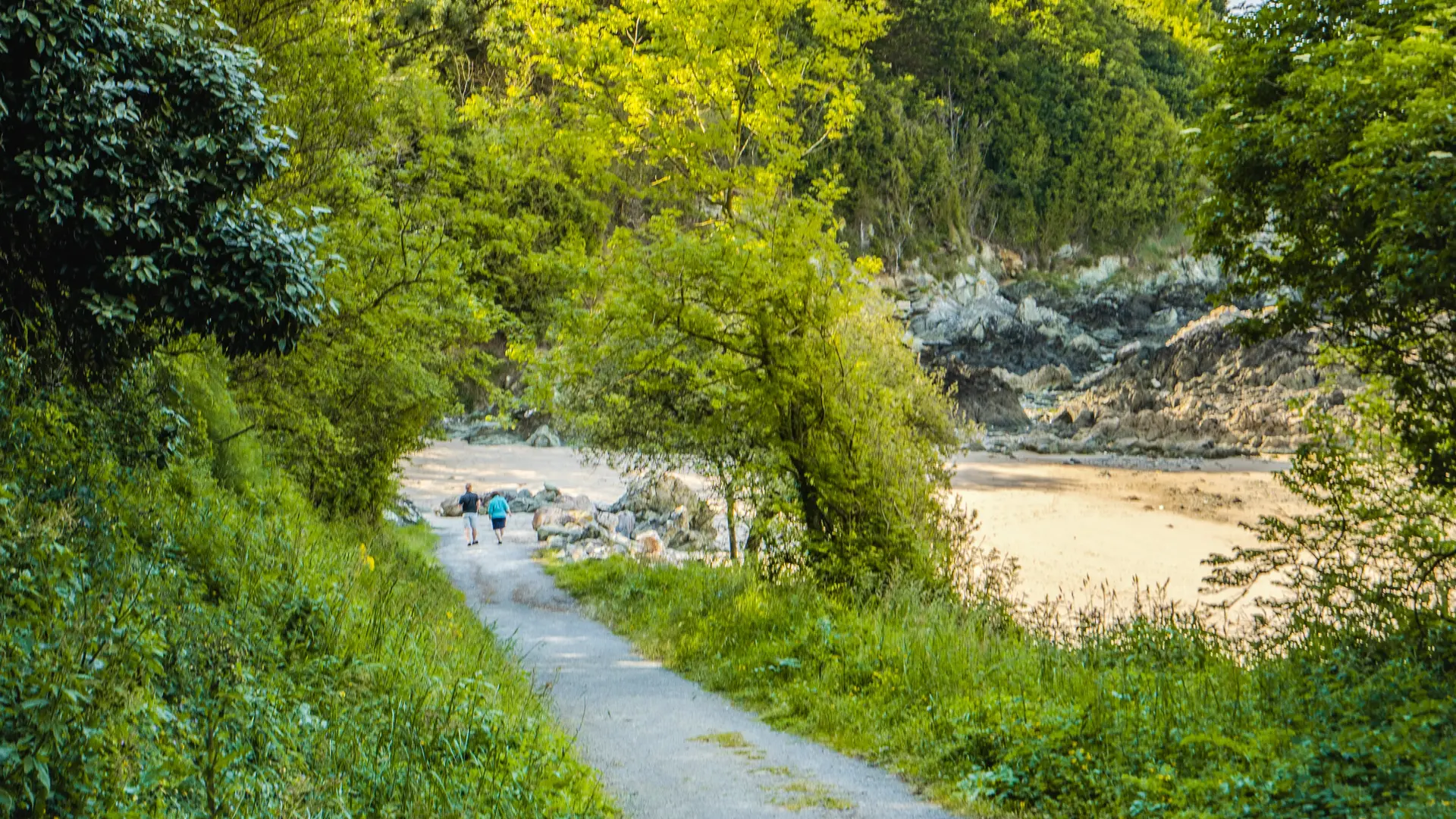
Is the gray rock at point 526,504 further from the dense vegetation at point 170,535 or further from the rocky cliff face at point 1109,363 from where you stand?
the dense vegetation at point 170,535

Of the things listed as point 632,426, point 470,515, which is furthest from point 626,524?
point 632,426

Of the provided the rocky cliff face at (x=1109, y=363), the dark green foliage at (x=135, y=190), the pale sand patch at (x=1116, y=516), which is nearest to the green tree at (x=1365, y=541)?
the pale sand patch at (x=1116, y=516)

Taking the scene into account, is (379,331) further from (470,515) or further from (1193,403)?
(1193,403)

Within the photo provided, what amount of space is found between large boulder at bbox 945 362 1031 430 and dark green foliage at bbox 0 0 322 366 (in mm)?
57711

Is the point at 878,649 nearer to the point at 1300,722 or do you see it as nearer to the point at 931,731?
the point at 931,731

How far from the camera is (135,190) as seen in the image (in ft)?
21.2

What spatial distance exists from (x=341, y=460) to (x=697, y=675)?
9.04m

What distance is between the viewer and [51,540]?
15.8 ft

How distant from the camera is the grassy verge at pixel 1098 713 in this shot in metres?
5.45

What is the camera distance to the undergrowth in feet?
11.9

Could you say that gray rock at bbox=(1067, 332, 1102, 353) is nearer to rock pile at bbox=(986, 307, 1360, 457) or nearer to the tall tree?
rock pile at bbox=(986, 307, 1360, 457)

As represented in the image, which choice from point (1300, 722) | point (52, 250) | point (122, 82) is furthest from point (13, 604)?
point (1300, 722)

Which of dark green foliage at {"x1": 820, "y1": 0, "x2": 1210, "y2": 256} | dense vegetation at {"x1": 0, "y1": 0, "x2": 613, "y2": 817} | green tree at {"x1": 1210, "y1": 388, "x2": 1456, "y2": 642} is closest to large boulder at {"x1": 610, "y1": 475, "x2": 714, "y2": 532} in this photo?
dense vegetation at {"x1": 0, "y1": 0, "x2": 613, "y2": 817}

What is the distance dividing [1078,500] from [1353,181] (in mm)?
31020
